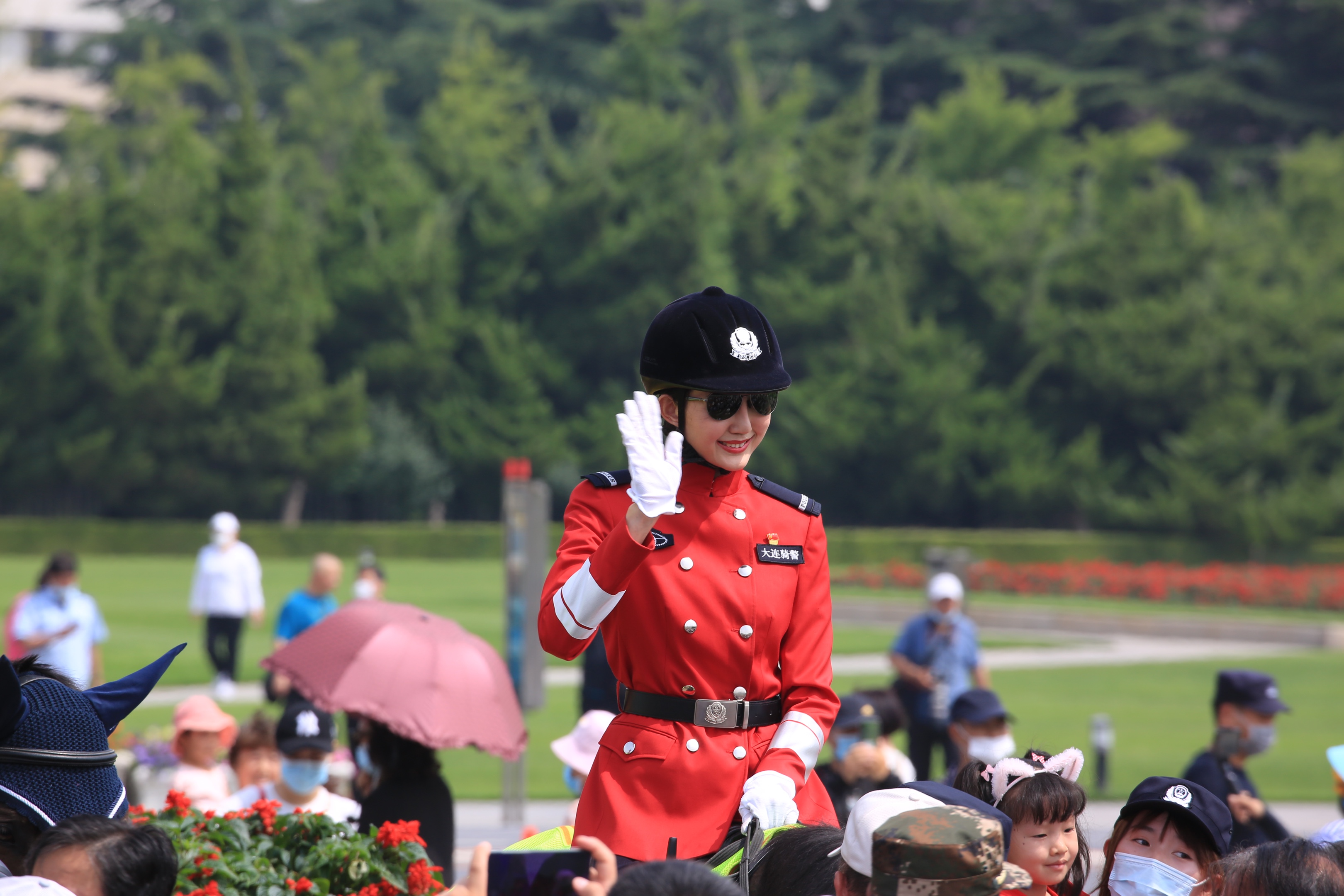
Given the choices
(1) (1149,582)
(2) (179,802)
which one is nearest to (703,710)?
(2) (179,802)

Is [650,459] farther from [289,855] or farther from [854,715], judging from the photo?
[854,715]

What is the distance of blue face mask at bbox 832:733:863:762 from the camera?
752 cm

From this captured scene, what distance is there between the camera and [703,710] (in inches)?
138

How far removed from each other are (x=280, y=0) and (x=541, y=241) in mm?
24073

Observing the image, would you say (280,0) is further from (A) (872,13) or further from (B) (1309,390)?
(B) (1309,390)

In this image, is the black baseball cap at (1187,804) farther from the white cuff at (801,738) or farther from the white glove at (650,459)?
the white glove at (650,459)

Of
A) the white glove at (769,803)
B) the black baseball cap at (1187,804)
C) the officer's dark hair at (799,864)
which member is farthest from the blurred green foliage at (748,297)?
the officer's dark hair at (799,864)

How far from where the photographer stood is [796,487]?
4325cm

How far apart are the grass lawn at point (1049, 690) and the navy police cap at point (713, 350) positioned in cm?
846

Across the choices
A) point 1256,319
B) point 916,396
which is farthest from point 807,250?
point 1256,319

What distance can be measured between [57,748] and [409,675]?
3.72 m

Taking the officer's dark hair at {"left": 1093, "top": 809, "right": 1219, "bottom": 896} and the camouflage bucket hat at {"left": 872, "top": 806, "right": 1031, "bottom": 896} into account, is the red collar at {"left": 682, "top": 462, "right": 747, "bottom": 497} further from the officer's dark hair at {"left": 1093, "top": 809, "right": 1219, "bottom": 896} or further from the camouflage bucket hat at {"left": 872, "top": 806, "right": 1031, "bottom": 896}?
the camouflage bucket hat at {"left": 872, "top": 806, "right": 1031, "bottom": 896}

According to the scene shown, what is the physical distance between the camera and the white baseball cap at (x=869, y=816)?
8.04 feet

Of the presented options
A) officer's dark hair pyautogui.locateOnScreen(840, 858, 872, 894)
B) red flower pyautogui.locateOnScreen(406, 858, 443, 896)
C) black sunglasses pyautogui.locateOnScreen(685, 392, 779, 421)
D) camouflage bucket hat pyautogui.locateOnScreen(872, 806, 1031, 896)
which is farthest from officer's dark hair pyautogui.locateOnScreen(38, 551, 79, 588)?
camouflage bucket hat pyautogui.locateOnScreen(872, 806, 1031, 896)
